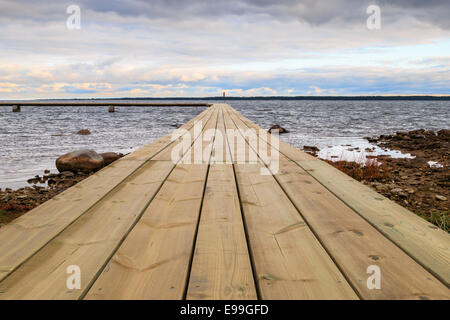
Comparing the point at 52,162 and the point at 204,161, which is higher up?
the point at 204,161

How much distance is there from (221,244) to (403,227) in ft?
3.16

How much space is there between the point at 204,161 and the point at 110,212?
1.57 m

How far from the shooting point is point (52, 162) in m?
7.92

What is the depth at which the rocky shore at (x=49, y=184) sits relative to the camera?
171 inches

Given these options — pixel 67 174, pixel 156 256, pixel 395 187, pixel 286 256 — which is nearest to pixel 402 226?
pixel 286 256

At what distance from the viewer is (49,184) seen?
5785mm

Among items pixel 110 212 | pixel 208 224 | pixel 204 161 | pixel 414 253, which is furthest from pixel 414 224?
pixel 204 161

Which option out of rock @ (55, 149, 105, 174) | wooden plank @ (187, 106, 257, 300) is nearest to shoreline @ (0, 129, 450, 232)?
rock @ (55, 149, 105, 174)

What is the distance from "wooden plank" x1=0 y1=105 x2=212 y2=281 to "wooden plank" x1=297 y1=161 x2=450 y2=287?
162 centimetres

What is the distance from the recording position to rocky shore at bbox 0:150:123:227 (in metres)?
4.35

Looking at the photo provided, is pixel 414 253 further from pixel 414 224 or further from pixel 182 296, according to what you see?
pixel 182 296

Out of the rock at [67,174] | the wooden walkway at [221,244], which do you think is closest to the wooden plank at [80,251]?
the wooden walkway at [221,244]

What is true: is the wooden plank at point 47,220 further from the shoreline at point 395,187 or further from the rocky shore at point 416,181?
the rocky shore at point 416,181

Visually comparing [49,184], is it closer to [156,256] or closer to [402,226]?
[156,256]
